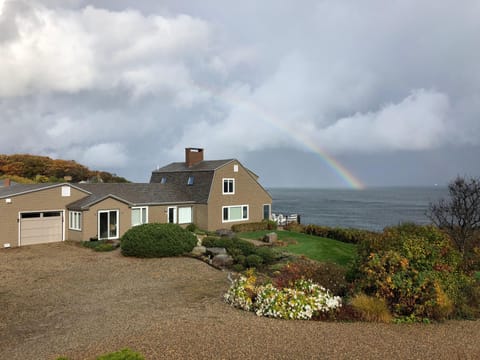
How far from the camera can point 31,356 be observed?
7.57 metres

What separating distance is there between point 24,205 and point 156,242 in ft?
36.7

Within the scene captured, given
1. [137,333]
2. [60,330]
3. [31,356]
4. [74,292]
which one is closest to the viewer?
[31,356]

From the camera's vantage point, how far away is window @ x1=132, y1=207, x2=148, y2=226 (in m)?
31.9

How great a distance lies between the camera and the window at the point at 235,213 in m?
37.3

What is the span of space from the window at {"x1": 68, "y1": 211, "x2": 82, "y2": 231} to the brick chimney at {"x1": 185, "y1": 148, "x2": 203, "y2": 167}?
1445 cm

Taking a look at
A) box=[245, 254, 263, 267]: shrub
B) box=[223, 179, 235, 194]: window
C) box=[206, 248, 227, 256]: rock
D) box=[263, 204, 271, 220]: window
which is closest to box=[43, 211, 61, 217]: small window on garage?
box=[206, 248, 227, 256]: rock

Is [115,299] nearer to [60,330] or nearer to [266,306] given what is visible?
[60,330]

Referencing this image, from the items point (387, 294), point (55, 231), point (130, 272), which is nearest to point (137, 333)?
point (387, 294)

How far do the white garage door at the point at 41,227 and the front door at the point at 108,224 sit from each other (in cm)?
267

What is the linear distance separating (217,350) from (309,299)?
356cm

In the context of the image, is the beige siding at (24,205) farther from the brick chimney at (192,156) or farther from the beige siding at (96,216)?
the brick chimney at (192,156)

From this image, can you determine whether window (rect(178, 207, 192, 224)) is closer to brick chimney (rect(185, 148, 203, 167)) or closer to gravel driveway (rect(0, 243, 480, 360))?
brick chimney (rect(185, 148, 203, 167))

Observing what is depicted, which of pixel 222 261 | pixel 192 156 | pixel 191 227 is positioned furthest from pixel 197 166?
pixel 222 261

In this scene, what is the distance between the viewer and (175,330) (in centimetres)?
823
